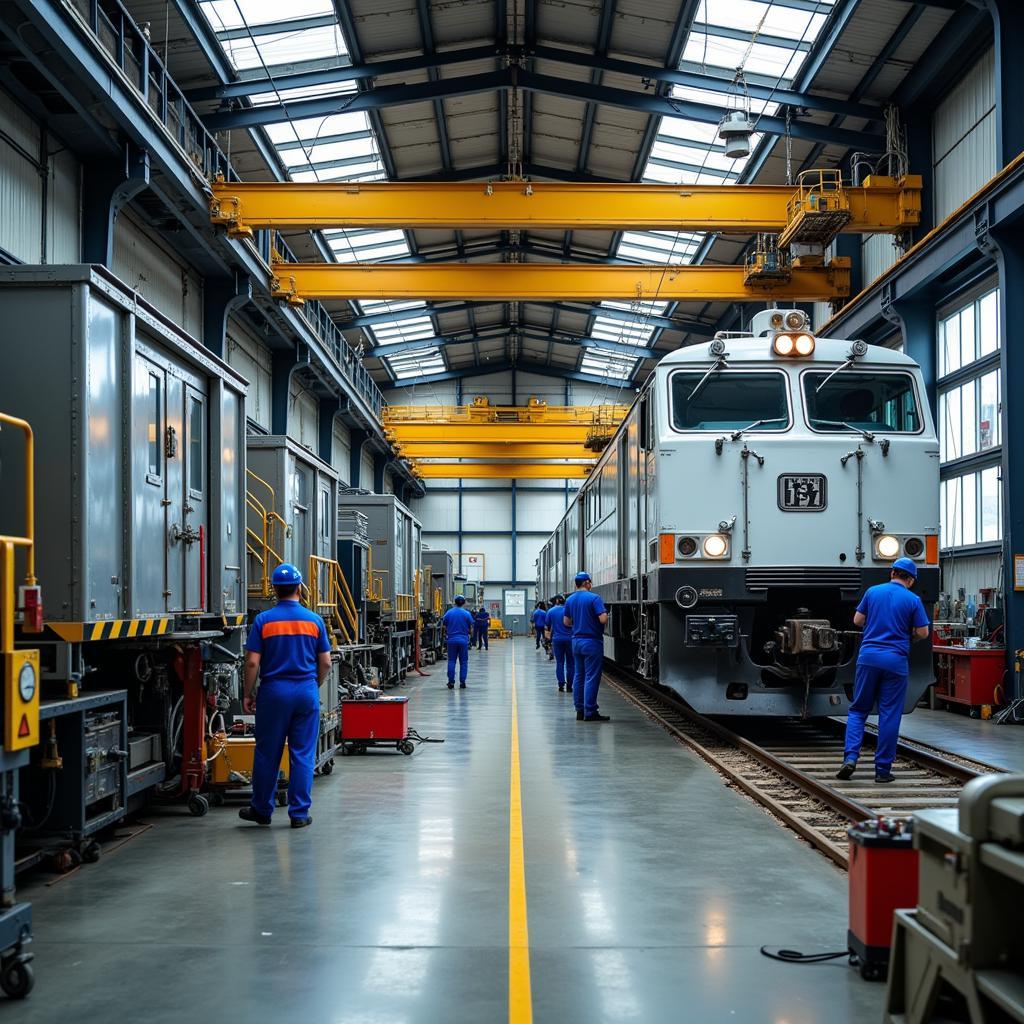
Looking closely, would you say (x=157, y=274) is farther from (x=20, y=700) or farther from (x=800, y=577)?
(x=20, y=700)

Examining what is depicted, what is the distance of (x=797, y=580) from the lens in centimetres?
1059

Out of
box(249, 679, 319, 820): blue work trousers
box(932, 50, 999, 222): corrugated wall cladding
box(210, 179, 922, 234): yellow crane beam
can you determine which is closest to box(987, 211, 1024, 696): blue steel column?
box(932, 50, 999, 222): corrugated wall cladding

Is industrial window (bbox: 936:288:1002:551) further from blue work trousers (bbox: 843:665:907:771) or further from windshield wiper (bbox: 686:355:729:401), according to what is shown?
blue work trousers (bbox: 843:665:907:771)

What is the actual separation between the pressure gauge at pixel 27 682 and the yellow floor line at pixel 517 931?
88.4 inches

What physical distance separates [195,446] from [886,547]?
6.41 metres

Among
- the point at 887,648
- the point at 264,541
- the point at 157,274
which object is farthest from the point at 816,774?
the point at 157,274

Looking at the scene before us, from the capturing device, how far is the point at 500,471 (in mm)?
42969

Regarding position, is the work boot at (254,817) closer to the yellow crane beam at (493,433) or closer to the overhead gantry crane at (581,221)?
the overhead gantry crane at (581,221)

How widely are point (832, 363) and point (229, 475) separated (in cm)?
604

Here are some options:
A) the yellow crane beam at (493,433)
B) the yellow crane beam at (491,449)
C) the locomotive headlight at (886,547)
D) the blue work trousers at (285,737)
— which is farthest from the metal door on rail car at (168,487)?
the yellow crane beam at (491,449)

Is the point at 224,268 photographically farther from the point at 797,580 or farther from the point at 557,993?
the point at 557,993

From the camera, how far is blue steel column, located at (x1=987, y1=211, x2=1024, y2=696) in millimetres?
14773

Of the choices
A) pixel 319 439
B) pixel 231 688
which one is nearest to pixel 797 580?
pixel 231 688

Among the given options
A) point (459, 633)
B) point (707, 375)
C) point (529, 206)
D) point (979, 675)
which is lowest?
point (979, 675)
